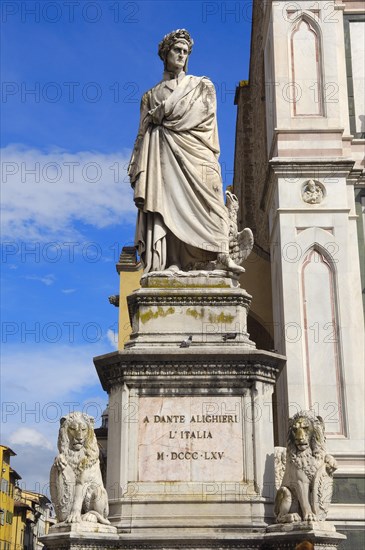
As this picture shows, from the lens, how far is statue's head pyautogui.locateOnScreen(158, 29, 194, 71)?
12.3 meters

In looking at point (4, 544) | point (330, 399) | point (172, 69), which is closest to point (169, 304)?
point (172, 69)

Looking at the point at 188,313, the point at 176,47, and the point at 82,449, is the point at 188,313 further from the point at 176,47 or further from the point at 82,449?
the point at 176,47

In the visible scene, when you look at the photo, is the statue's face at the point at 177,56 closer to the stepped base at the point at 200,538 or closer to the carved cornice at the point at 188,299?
the carved cornice at the point at 188,299

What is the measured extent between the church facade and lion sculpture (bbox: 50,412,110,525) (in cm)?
692

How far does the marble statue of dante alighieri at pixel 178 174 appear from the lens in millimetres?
11484

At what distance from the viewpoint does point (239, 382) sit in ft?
33.7

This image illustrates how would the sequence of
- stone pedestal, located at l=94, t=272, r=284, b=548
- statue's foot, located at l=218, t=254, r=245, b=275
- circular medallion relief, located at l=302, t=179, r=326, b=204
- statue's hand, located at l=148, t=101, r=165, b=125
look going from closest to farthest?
stone pedestal, located at l=94, t=272, r=284, b=548
statue's foot, located at l=218, t=254, r=245, b=275
statue's hand, located at l=148, t=101, r=165, b=125
circular medallion relief, located at l=302, t=179, r=326, b=204

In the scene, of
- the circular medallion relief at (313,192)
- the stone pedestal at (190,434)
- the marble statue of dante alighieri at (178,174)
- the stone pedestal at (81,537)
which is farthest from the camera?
the circular medallion relief at (313,192)

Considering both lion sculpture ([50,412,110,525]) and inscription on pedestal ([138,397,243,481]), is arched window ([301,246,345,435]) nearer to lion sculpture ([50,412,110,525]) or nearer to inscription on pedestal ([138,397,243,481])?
inscription on pedestal ([138,397,243,481])

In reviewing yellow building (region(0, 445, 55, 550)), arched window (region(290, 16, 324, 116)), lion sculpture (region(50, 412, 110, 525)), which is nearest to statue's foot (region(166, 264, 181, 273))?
lion sculpture (region(50, 412, 110, 525))

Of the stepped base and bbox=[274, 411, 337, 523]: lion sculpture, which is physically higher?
bbox=[274, 411, 337, 523]: lion sculpture

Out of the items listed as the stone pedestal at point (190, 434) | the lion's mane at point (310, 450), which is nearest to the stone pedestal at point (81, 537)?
the stone pedestal at point (190, 434)

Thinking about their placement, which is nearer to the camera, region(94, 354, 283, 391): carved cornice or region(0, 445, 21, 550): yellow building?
region(94, 354, 283, 391): carved cornice

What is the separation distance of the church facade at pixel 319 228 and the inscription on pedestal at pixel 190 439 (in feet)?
19.5
